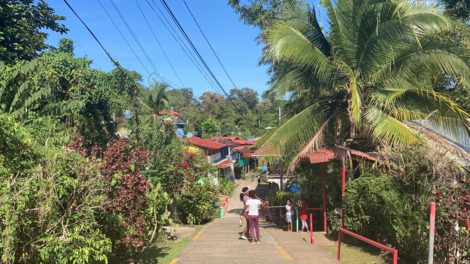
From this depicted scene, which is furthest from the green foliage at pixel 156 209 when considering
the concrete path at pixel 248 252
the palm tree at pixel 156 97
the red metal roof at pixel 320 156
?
the palm tree at pixel 156 97

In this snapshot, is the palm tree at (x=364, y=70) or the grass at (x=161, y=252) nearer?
the grass at (x=161, y=252)

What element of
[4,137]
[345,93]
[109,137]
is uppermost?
[345,93]

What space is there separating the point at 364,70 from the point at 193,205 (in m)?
8.91

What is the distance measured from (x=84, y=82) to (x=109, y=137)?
2.06m

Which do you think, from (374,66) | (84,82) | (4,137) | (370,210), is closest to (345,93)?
(374,66)

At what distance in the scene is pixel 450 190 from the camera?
6910 mm

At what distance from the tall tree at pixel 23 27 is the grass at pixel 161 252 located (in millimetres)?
5497

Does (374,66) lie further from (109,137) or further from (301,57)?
(109,137)

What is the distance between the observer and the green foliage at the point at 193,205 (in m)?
17.5

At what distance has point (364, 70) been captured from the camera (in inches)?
477

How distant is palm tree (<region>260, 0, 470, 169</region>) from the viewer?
1123 centimetres

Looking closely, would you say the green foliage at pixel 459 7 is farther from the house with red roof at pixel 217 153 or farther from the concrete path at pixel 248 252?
the house with red roof at pixel 217 153

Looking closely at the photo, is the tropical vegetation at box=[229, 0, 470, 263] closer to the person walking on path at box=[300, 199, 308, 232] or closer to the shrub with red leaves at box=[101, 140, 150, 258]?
the person walking on path at box=[300, 199, 308, 232]

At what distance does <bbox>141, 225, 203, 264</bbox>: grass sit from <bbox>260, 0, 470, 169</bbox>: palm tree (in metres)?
3.77
